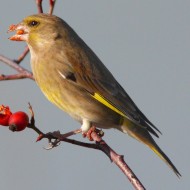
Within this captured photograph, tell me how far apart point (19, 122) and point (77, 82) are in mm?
1862

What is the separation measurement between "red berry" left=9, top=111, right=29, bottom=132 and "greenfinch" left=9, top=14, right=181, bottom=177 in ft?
4.97

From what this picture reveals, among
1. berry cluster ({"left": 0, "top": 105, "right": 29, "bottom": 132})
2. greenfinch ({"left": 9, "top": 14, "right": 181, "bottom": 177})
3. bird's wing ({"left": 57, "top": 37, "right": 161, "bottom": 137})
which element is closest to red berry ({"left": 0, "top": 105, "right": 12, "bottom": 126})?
berry cluster ({"left": 0, "top": 105, "right": 29, "bottom": 132})

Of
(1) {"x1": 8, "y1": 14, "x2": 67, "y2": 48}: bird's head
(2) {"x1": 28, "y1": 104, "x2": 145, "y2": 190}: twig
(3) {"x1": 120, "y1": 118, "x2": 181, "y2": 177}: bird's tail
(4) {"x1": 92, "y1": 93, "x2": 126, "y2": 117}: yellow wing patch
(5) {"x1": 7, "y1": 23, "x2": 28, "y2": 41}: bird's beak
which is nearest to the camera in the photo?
(2) {"x1": 28, "y1": 104, "x2": 145, "y2": 190}: twig

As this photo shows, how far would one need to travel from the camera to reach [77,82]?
4.85 m

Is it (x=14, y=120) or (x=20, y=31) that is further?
(x=20, y=31)

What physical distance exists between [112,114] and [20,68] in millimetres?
982

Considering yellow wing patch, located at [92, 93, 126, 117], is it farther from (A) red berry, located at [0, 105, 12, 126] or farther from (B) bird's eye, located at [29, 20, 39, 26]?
(A) red berry, located at [0, 105, 12, 126]

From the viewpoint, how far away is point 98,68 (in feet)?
16.3

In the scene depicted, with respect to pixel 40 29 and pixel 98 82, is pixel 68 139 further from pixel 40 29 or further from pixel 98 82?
pixel 40 29

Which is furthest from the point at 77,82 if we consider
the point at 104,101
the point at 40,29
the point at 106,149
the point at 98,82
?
the point at 106,149

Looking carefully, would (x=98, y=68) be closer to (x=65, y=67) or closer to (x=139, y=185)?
(x=65, y=67)

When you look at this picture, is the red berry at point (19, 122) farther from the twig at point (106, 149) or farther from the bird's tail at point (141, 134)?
the bird's tail at point (141, 134)

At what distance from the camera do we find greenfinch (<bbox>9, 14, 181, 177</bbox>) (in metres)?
4.75

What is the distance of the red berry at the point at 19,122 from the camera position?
3030 millimetres
